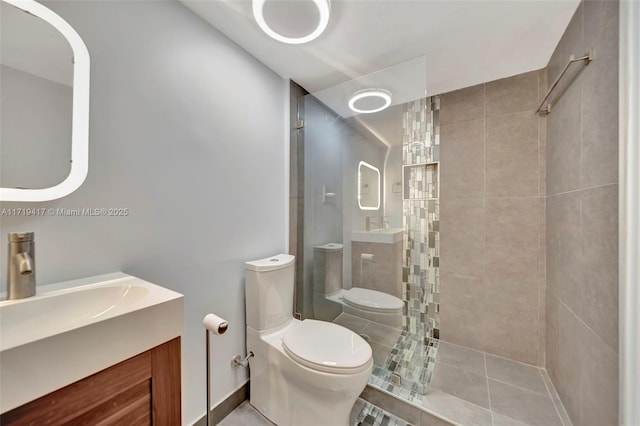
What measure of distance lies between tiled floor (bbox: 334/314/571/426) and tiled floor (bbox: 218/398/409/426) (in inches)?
5.2

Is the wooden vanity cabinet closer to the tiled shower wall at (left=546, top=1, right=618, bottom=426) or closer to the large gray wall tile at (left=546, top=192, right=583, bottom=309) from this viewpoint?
the tiled shower wall at (left=546, top=1, right=618, bottom=426)

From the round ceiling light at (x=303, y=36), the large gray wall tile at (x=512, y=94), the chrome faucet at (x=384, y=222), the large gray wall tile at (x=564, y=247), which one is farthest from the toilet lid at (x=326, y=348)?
the large gray wall tile at (x=512, y=94)

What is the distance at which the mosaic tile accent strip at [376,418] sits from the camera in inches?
54.5

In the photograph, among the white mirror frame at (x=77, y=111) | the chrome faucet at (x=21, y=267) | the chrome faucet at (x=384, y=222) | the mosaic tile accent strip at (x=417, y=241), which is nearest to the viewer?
the chrome faucet at (x=21, y=267)

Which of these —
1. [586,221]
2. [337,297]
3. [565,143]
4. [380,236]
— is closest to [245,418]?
[337,297]

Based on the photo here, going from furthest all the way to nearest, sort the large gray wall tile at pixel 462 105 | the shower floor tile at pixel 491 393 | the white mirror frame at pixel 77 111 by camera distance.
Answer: the large gray wall tile at pixel 462 105 < the shower floor tile at pixel 491 393 < the white mirror frame at pixel 77 111

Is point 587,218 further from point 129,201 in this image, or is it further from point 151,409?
point 129,201

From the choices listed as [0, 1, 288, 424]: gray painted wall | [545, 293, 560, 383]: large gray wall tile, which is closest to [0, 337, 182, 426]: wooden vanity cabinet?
[0, 1, 288, 424]: gray painted wall

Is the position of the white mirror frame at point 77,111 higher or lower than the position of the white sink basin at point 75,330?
higher

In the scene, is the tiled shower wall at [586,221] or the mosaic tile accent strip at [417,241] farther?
the mosaic tile accent strip at [417,241]

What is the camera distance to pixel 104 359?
60 centimetres

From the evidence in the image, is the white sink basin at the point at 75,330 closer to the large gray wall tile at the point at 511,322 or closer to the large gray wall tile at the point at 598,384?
the large gray wall tile at the point at 598,384

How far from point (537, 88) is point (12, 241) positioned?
9.69 ft

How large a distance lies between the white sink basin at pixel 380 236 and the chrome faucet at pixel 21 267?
1650 millimetres
